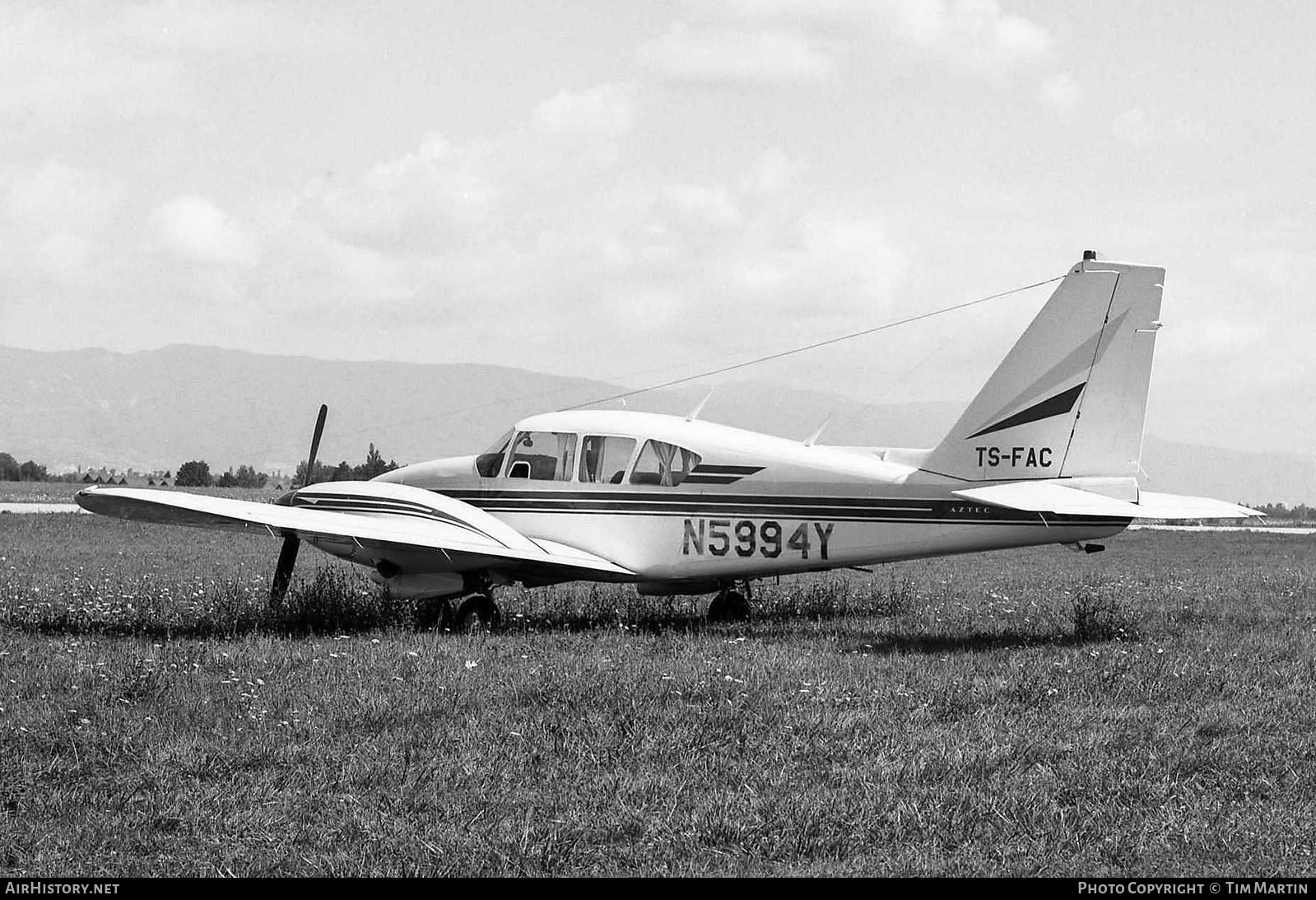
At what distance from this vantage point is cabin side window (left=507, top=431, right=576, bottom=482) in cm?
1488

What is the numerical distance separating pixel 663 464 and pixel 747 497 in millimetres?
1074

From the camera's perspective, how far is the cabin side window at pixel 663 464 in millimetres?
14078

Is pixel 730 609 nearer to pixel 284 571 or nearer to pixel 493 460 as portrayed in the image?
pixel 493 460

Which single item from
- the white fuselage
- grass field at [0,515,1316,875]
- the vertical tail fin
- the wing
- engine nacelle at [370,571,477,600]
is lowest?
grass field at [0,515,1316,875]

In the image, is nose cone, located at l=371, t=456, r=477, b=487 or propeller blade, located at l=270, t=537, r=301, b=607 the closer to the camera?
propeller blade, located at l=270, t=537, r=301, b=607

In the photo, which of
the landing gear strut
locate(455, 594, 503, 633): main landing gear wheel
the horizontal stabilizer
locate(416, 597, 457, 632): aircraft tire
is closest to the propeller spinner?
locate(416, 597, 457, 632): aircraft tire

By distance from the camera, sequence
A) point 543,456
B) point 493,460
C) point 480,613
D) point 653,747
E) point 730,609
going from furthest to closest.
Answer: point 493,460, point 543,456, point 730,609, point 480,613, point 653,747

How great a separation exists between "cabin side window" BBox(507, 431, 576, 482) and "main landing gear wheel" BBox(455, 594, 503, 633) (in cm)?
165

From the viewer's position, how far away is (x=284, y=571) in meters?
15.1

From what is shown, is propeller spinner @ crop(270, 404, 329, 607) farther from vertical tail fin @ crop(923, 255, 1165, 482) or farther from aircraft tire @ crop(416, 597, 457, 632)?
vertical tail fin @ crop(923, 255, 1165, 482)

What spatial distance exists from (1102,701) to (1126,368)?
4.57 metres

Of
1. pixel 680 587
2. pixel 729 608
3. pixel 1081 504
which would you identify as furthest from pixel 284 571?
pixel 1081 504

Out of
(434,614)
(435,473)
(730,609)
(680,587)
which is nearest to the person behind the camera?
(434,614)

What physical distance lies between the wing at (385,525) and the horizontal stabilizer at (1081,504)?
4.02 m
